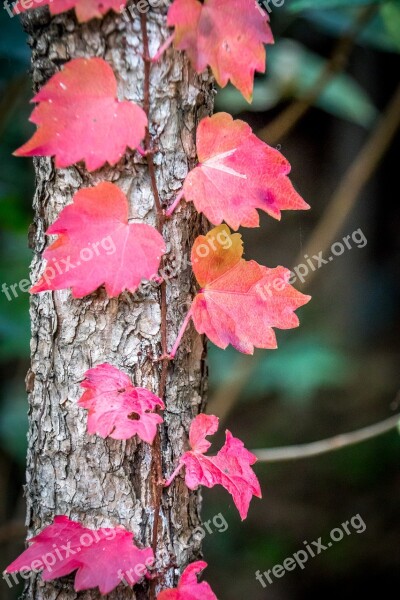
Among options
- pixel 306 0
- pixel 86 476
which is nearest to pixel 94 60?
pixel 86 476

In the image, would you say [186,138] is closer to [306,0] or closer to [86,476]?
[86,476]

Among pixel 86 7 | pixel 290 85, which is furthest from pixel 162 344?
pixel 290 85

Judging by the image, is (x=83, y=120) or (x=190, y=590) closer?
(x=83, y=120)

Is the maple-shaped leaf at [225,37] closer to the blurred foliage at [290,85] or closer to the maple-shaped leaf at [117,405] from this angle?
the maple-shaped leaf at [117,405]

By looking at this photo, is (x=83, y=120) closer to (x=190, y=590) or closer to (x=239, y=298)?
(x=239, y=298)

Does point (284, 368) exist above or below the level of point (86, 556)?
above

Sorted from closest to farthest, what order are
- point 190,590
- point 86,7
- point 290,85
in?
point 86,7 → point 190,590 → point 290,85
